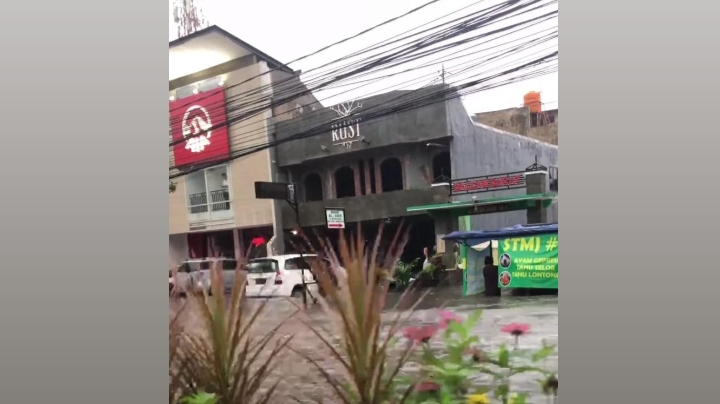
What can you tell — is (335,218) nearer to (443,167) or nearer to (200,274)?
(443,167)

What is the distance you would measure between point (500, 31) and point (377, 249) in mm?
878

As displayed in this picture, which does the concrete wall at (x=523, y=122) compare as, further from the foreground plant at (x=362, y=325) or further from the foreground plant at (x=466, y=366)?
the foreground plant at (x=466, y=366)

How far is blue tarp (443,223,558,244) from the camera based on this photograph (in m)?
1.66

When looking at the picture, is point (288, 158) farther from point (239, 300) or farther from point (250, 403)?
point (250, 403)

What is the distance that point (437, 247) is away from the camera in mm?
1786

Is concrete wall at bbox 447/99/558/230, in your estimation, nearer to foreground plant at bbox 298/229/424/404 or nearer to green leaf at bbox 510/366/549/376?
foreground plant at bbox 298/229/424/404

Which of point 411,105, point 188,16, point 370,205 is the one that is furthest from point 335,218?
point 188,16

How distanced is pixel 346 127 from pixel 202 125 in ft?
2.34

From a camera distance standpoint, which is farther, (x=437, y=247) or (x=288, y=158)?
(x=288, y=158)

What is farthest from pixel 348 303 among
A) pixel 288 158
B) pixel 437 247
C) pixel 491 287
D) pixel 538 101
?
pixel 538 101

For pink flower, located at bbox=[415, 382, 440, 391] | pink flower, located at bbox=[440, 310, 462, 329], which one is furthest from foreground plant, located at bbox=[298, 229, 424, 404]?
pink flower, located at bbox=[440, 310, 462, 329]

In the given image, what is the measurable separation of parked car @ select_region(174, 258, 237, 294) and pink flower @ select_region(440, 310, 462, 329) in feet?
2.88

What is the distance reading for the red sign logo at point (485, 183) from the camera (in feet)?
5.61
